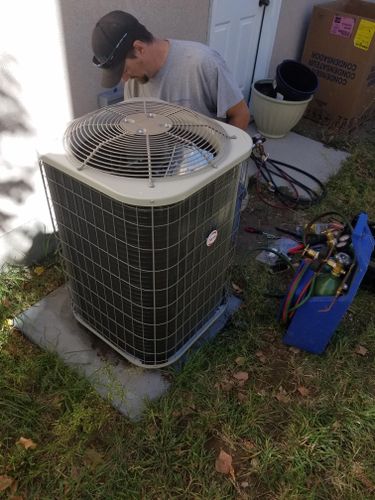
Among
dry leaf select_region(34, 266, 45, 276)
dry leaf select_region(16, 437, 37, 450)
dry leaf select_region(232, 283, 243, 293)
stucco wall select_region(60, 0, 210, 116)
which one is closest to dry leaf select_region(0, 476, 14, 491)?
dry leaf select_region(16, 437, 37, 450)

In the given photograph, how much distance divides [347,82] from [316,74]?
0.40 m

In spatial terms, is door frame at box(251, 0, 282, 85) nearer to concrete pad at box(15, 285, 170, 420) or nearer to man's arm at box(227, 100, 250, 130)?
man's arm at box(227, 100, 250, 130)

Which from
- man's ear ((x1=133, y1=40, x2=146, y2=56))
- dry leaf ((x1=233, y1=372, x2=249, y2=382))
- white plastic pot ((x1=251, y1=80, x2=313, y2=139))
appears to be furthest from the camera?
white plastic pot ((x1=251, y1=80, x2=313, y2=139))

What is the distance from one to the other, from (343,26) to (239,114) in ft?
9.67

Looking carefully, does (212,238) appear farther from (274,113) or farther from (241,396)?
(274,113)

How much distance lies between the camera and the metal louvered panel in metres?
1.51

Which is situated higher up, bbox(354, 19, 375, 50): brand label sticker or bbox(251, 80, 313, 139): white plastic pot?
bbox(354, 19, 375, 50): brand label sticker

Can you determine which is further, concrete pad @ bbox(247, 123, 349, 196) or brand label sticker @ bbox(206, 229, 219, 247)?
concrete pad @ bbox(247, 123, 349, 196)

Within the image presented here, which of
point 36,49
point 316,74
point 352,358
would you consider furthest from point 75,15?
point 316,74

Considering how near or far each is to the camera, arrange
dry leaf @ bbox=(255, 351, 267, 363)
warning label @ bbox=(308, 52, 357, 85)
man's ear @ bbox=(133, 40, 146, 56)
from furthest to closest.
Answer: warning label @ bbox=(308, 52, 357, 85), dry leaf @ bbox=(255, 351, 267, 363), man's ear @ bbox=(133, 40, 146, 56)

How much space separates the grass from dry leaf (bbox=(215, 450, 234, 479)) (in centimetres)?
2

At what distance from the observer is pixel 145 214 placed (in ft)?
4.64

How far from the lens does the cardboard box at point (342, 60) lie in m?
4.23

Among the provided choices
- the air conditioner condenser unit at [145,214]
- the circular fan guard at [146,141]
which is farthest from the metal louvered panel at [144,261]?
the circular fan guard at [146,141]
